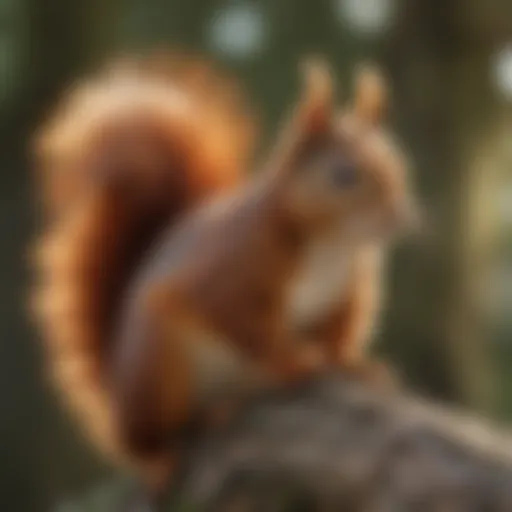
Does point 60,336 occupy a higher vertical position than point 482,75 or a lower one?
lower

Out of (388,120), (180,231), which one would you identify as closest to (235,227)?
(180,231)

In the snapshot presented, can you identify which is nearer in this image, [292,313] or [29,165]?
[292,313]

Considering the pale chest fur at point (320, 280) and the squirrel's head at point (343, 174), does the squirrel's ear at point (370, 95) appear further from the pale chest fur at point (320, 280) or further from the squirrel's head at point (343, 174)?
the pale chest fur at point (320, 280)

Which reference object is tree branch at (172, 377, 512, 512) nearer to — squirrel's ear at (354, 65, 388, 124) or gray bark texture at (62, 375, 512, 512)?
gray bark texture at (62, 375, 512, 512)

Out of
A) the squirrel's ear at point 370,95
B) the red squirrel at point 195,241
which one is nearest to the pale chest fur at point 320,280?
the red squirrel at point 195,241

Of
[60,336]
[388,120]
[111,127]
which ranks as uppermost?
[388,120]

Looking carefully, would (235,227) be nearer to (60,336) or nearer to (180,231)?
(180,231)

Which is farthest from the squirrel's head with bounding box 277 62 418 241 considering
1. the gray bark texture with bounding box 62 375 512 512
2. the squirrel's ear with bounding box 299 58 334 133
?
the gray bark texture with bounding box 62 375 512 512
